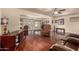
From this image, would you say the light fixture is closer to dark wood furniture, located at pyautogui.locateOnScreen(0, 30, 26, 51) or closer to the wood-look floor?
dark wood furniture, located at pyautogui.locateOnScreen(0, 30, 26, 51)

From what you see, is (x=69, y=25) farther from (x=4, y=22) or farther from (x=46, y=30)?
(x=4, y=22)

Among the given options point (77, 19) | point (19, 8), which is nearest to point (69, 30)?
point (77, 19)

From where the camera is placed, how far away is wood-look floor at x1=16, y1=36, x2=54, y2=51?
2.16 metres

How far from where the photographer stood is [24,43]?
2176 millimetres

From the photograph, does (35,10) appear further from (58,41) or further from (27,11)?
(58,41)

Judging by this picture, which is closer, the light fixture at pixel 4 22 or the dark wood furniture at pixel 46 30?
the light fixture at pixel 4 22

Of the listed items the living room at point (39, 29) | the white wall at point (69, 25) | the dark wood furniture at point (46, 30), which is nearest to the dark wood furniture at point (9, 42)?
the living room at point (39, 29)

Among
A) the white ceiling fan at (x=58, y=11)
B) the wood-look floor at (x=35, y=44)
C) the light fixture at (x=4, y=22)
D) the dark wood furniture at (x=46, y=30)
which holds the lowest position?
the wood-look floor at (x=35, y=44)

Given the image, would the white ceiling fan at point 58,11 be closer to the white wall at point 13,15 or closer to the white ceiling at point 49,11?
the white ceiling at point 49,11

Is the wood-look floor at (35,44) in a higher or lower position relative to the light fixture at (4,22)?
lower

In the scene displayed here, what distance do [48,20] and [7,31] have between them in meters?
0.79

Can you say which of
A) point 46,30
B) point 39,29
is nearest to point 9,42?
point 39,29

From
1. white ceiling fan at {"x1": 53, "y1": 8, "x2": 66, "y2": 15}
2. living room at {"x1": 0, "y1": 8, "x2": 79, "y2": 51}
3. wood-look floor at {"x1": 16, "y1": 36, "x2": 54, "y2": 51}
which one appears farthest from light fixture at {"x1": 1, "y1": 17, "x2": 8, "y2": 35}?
white ceiling fan at {"x1": 53, "y1": 8, "x2": 66, "y2": 15}

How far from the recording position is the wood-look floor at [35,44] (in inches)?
85.0
